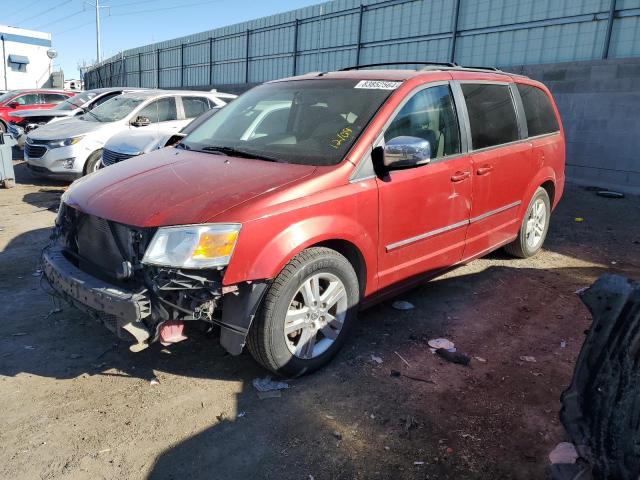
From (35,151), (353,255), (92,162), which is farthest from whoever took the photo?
(35,151)

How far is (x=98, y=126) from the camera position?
30.3ft

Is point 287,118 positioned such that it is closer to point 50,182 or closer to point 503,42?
point 50,182

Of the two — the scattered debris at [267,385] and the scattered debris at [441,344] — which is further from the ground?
the scattered debris at [441,344]

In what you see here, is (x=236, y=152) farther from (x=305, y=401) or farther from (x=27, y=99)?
(x=27, y=99)

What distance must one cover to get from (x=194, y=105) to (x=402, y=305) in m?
7.00

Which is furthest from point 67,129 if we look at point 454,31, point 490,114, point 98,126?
point 454,31

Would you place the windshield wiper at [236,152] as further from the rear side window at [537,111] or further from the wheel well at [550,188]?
the wheel well at [550,188]

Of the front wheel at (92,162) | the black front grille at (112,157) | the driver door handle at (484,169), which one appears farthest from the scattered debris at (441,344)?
the front wheel at (92,162)

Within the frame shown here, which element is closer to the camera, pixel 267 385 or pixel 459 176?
pixel 267 385

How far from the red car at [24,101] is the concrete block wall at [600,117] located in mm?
15515

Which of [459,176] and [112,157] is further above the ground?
[459,176]

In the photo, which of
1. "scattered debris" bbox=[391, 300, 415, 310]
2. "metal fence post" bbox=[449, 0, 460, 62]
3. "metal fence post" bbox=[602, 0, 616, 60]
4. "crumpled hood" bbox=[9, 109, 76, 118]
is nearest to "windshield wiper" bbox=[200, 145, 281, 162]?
"scattered debris" bbox=[391, 300, 415, 310]

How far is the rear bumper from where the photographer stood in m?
2.73

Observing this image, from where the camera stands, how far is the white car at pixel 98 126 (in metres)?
8.91
